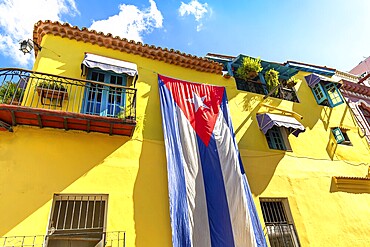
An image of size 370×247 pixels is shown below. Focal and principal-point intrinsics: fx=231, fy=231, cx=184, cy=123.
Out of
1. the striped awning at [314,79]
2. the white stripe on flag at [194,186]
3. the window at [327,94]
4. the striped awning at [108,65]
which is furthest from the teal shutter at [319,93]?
the striped awning at [108,65]

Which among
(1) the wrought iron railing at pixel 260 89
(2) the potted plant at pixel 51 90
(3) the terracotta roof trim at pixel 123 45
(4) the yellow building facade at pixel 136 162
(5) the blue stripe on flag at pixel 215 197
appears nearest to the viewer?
(4) the yellow building facade at pixel 136 162

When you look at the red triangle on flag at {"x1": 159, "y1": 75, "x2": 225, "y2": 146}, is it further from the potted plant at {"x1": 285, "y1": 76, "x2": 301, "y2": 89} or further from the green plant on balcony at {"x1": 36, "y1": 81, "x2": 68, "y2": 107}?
the potted plant at {"x1": 285, "y1": 76, "x2": 301, "y2": 89}

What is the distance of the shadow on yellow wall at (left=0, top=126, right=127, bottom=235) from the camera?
14.7 feet

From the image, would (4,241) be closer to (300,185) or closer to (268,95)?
(300,185)

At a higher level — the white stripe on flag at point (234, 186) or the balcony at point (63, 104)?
the balcony at point (63, 104)

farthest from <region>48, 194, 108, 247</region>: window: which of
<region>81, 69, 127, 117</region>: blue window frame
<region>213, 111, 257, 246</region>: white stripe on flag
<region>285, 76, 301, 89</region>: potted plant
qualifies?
<region>285, 76, 301, 89</region>: potted plant

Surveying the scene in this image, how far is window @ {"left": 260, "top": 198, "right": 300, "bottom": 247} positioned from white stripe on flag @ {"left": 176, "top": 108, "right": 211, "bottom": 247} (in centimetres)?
203

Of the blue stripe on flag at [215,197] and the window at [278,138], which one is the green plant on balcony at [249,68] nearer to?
the window at [278,138]

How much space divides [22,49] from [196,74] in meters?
5.55

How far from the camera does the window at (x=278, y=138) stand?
829cm

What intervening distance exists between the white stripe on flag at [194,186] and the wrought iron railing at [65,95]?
1.58 m

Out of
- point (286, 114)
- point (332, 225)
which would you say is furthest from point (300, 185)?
point (286, 114)

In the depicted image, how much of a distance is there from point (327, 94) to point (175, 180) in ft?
28.7

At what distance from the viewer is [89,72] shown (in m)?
6.82
